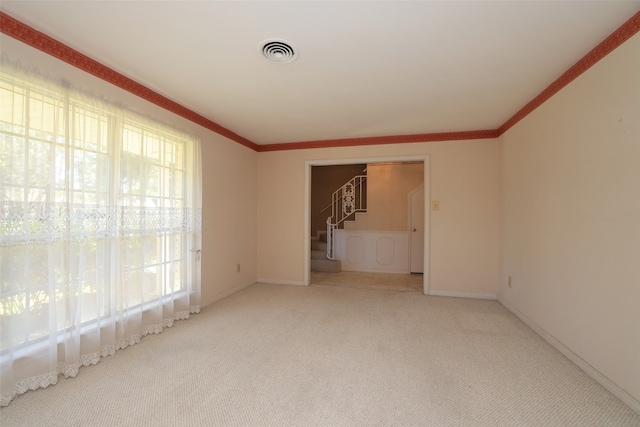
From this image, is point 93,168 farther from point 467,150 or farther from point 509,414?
point 467,150

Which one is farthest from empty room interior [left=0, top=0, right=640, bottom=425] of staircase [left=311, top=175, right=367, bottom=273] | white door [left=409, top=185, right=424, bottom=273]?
staircase [left=311, top=175, right=367, bottom=273]

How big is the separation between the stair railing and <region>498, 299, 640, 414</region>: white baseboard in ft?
12.3

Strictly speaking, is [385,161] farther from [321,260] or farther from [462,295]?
[321,260]

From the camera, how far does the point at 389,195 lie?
19.1ft

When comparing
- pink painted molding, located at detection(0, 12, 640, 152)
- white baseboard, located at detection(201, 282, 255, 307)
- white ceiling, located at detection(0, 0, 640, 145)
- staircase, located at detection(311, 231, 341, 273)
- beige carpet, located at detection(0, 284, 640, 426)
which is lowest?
beige carpet, located at detection(0, 284, 640, 426)

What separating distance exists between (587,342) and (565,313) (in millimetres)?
296

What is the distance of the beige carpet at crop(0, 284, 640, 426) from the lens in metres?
1.54

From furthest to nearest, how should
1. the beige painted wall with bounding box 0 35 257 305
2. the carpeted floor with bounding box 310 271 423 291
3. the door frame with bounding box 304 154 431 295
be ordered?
1. the carpeted floor with bounding box 310 271 423 291
2. the door frame with bounding box 304 154 431 295
3. the beige painted wall with bounding box 0 35 257 305

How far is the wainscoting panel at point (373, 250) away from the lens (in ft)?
18.6

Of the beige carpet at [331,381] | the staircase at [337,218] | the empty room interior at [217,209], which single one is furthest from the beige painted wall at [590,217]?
the staircase at [337,218]

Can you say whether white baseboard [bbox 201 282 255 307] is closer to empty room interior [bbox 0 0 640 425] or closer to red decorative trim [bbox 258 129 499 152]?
empty room interior [bbox 0 0 640 425]

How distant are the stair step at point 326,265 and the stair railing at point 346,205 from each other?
0.24 meters

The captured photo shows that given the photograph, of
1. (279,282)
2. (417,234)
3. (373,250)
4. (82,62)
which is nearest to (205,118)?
(82,62)

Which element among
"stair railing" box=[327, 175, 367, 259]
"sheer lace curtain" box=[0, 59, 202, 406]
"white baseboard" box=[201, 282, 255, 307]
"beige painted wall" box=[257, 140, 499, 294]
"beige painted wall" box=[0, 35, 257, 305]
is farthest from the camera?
"stair railing" box=[327, 175, 367, 259]
